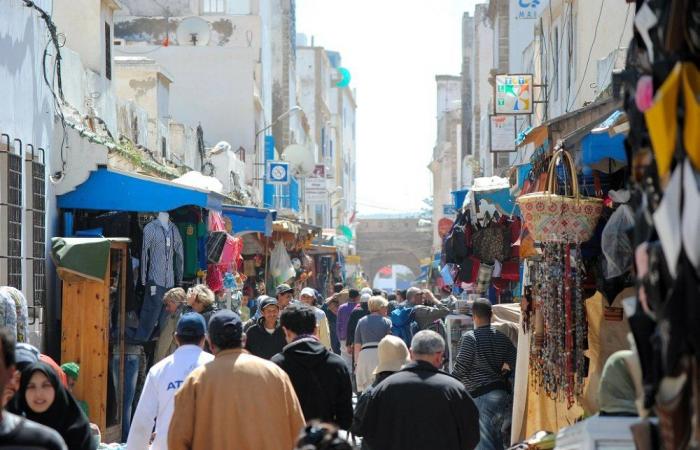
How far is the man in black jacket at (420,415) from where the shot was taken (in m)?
7.20

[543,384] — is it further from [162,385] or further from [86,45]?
[86,45]

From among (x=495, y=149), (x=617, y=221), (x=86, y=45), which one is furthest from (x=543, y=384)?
(x=495, y=149)

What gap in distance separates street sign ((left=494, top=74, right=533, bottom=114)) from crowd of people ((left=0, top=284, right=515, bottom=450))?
13951 millimetres

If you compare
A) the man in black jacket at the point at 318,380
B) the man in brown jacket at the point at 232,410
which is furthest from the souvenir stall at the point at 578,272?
the man in brown jacket at the point at 232,410

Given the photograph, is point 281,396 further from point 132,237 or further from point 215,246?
point 215,246

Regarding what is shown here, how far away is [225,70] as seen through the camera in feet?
107

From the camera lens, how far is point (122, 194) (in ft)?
38.7

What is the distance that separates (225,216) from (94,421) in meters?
6.26

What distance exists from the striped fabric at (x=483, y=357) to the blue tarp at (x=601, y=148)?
9.88ft

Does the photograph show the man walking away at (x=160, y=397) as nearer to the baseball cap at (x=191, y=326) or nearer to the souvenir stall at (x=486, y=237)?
the baseball cap at (x=191, y=326)

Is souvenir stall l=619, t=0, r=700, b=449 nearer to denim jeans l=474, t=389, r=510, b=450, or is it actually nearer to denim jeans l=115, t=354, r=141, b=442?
denim jeans l=474, t=389, r=510, b=450

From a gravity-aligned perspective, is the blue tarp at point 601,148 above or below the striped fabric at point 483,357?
above

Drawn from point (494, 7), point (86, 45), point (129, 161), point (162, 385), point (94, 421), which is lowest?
point (94, 421)

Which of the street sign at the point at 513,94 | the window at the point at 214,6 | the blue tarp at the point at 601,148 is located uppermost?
the window at the point at 214,6
